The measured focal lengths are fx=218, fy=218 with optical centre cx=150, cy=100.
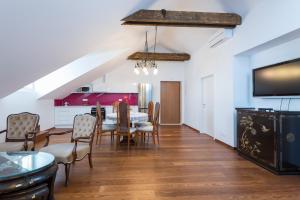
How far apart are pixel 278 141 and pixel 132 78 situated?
6210mm

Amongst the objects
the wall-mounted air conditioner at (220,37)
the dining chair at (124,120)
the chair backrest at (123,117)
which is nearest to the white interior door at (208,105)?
the wall-mounted air conditioner at (220,37)

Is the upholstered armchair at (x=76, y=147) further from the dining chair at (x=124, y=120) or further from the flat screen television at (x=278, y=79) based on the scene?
the flat screen television at (x=278, y=79)

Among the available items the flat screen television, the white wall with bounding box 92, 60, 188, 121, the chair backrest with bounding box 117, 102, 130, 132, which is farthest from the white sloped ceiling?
the white wall with bounding box 92, 60, 188, 121

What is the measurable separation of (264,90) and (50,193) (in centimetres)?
372

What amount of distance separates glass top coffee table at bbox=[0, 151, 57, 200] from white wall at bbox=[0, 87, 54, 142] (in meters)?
2.87

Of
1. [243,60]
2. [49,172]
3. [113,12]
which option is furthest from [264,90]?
[49,172]

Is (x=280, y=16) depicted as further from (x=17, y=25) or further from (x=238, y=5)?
(x=17, y=25)

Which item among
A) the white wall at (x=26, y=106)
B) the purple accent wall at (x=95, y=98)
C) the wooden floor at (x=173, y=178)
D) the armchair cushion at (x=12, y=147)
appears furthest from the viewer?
the purple accent wall at (x=95, y=98)

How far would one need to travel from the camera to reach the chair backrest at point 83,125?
137 inches

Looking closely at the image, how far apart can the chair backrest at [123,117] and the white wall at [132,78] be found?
147 inches

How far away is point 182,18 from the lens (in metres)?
4.25

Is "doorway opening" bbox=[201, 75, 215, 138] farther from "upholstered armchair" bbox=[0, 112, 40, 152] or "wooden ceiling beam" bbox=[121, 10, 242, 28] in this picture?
"upholstered armchair" bbox=[0, 112, 40, 152]

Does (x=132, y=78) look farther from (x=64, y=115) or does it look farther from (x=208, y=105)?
(x=208, y=105)

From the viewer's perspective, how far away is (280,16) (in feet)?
10.6
